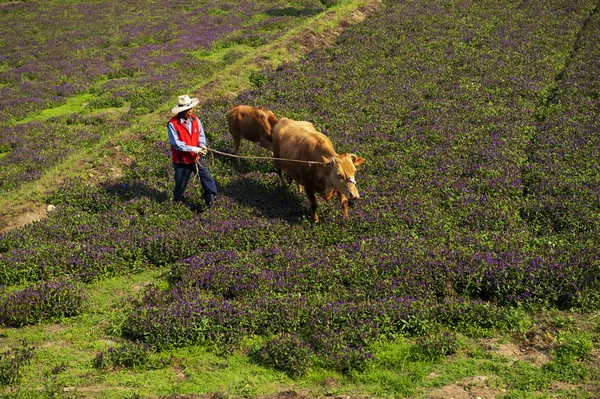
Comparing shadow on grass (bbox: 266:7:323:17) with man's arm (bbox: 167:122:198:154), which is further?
shadow on grass (bbox: 266:7:323:17)

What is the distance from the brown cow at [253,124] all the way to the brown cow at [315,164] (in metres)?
1.26

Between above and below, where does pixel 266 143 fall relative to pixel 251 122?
below

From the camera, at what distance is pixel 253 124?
14.9 metres

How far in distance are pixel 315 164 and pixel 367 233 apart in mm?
2141

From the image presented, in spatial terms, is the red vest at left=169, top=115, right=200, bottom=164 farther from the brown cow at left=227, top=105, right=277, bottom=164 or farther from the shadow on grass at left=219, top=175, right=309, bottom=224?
the brown cow at left=227, top=105, right=277, bottom=164

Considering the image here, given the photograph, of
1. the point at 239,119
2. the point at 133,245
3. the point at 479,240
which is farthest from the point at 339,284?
the point at 239,119

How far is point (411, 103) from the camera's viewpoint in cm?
→ 1844

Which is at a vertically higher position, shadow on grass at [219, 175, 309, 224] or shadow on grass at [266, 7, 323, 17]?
shadow on grass at [266, 7, 323, 17]

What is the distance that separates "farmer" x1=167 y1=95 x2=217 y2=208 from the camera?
12203 millimetres

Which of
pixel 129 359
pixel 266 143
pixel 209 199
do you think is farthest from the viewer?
pixel 266 143

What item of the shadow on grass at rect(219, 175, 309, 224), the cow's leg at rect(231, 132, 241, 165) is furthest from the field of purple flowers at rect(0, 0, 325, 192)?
the shadow on grass at rect(219, 175, 309, 224)

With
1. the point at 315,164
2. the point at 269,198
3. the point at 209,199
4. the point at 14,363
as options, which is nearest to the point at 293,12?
the point at 269,198

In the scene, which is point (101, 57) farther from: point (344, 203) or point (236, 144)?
point (344, 203)

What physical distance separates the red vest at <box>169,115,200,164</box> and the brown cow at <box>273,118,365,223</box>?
84.9 inches
